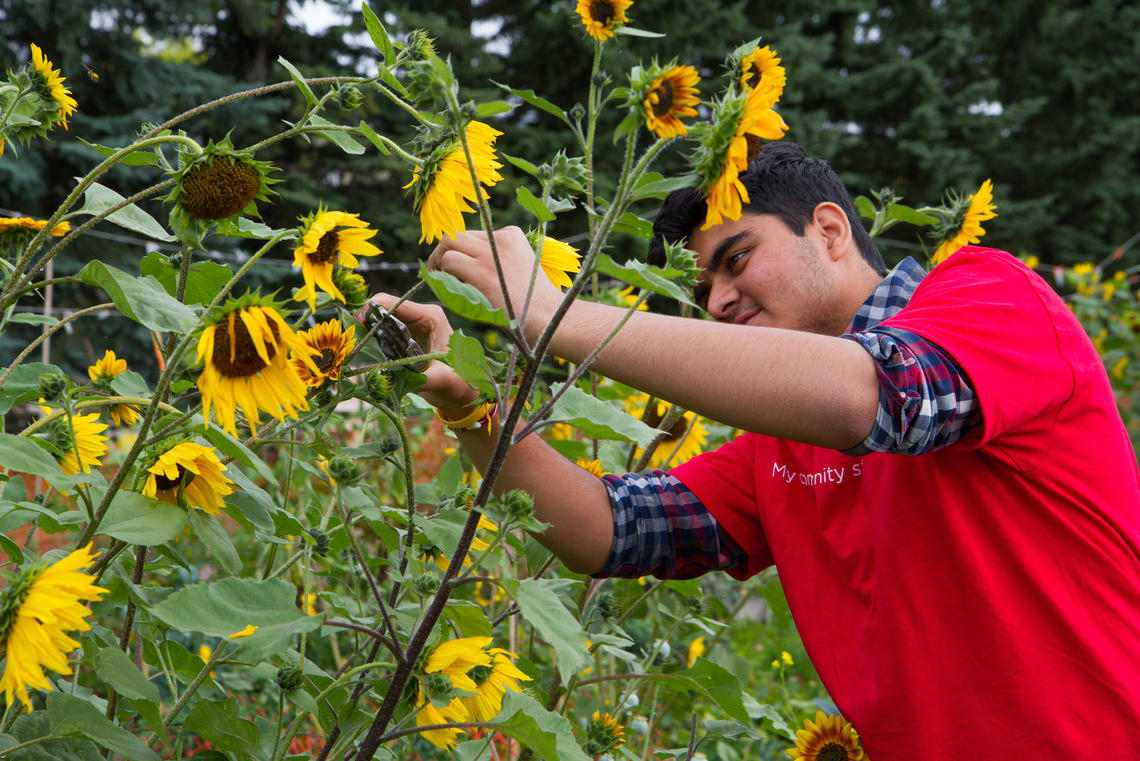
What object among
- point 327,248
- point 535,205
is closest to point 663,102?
point 535,205

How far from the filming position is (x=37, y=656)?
80 centimetres

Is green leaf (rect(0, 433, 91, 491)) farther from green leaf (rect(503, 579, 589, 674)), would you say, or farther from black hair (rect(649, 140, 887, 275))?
black hair (rect(649, 140, 887, 275))

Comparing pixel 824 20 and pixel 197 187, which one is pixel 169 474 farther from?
pixel 824 20

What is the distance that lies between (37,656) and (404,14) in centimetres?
1016

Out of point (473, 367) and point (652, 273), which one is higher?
point (652, 273)

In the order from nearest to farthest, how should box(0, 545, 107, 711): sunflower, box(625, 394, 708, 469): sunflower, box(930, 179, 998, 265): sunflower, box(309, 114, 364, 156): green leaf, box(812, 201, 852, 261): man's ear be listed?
box(0, 545, 107, 711): sunflower, box(309, 114, 364, 156): green leaf, box(812, 201, 852, 261): man's ear, box(930, 179, 998, 265): sunflower, box(625, 394, 708, 469): sunflower

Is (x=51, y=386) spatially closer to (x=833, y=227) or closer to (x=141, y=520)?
(x=141, y=520)

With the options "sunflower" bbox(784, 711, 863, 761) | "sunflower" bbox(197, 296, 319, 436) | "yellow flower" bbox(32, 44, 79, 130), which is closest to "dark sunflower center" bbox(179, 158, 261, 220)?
"sunflower" bbox(197, 296, 319, 436)

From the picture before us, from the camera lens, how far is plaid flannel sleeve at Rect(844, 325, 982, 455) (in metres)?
1.11

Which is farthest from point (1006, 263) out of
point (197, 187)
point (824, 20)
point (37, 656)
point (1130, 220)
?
point (1130, 220)

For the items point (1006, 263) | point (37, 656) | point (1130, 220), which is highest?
point (1006, 263)

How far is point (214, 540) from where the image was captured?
1.06 metres

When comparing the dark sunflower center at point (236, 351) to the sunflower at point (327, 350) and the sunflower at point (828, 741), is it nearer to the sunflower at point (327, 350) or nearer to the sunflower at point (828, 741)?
the sunflower at point (327, 350)

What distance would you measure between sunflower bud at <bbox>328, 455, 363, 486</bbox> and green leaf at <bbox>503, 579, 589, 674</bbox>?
0.81 feet
